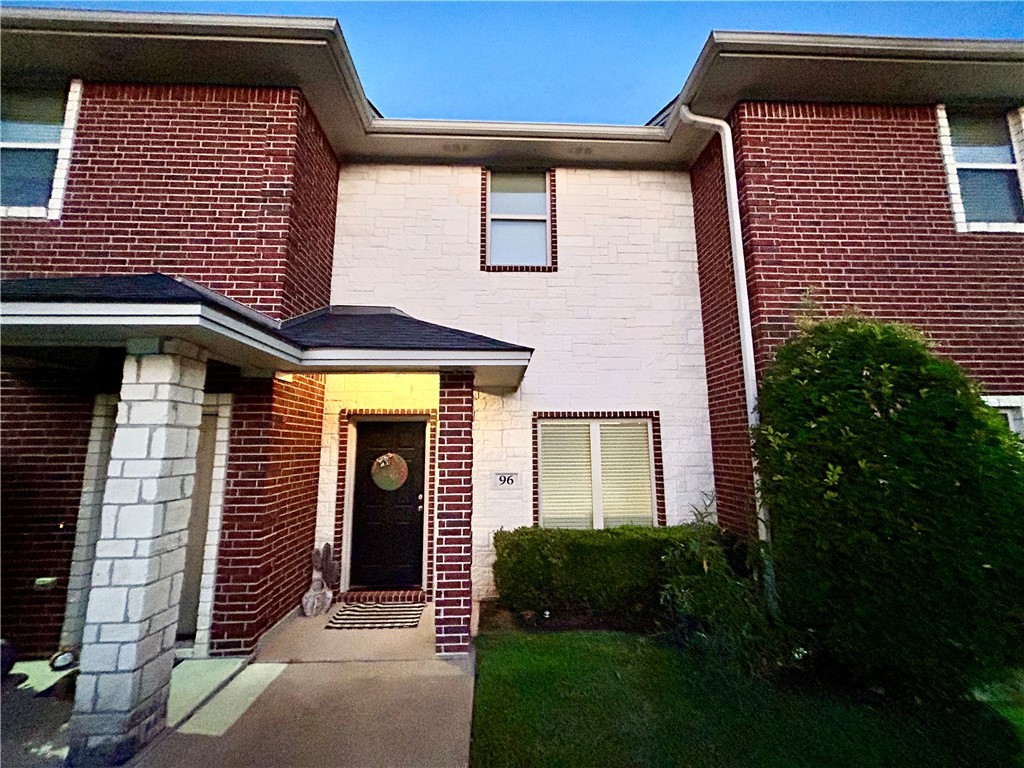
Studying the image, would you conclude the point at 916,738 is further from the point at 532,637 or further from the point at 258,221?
the point at 258,221

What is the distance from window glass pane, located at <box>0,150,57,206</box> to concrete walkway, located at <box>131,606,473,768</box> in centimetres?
529

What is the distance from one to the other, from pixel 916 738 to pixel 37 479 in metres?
7.36

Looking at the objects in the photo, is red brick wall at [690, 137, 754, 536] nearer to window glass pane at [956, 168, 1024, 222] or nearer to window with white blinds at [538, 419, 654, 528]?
window with white blinds at [538, 419, 654, 528]

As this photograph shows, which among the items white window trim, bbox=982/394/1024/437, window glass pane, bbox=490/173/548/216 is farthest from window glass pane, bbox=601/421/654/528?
white window trim, bbox=982/394/1024/437

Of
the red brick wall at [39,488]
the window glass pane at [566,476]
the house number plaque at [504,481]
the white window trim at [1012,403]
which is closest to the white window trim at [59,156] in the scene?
the red brick wall at [39,488]

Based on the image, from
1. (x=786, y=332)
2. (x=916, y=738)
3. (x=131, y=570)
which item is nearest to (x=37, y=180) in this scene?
(x=131, y=570)

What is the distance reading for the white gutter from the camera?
4258 mm

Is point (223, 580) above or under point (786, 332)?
under

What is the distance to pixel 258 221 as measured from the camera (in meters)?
4.35

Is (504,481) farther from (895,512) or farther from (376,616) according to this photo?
(895,512)

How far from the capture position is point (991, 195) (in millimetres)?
4812

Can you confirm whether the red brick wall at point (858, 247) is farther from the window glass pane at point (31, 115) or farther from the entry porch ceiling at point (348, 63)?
the window glass pane at point (31, 115)

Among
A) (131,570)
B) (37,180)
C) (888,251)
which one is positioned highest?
(37,180)

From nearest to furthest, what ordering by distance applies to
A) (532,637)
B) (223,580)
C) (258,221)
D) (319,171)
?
(223,580)
(532,637)
(258,221)
(319,171)
